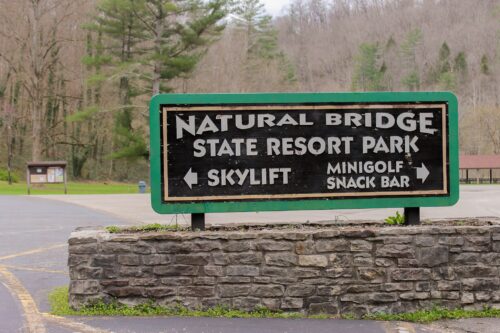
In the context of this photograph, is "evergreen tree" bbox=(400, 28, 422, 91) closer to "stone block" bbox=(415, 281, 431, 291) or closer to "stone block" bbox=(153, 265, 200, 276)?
"stone block" bbox=(415, 281, 431, 291)

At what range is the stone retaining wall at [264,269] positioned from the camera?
6.46m

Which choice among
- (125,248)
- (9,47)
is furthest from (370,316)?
(9,47)

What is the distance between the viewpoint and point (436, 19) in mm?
112312

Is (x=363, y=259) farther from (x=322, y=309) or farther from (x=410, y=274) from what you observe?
(x=322, y=309)

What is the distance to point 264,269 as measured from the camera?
6488 mm

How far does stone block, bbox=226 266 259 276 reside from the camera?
6.48m

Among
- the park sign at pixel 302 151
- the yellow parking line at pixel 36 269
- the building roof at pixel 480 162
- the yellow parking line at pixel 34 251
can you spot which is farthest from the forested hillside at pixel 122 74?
the park sign at pixel 302 151

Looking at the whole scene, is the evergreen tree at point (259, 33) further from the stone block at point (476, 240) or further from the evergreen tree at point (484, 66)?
the stone block at point (476, 240)

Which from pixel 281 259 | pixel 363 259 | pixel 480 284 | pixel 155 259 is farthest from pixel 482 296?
pixel 155 259

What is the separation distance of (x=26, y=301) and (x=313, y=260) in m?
3.29

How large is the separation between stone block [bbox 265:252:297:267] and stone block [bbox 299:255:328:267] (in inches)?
2.9

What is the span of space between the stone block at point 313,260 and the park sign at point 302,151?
0.66m

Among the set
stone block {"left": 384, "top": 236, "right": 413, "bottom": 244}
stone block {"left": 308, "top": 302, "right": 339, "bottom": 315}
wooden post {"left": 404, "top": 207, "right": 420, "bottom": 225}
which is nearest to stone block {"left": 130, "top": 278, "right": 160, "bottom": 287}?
stone block {"left": 308, "top": 302, "right": 339, "bottom": 315}

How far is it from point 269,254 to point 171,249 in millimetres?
1040
